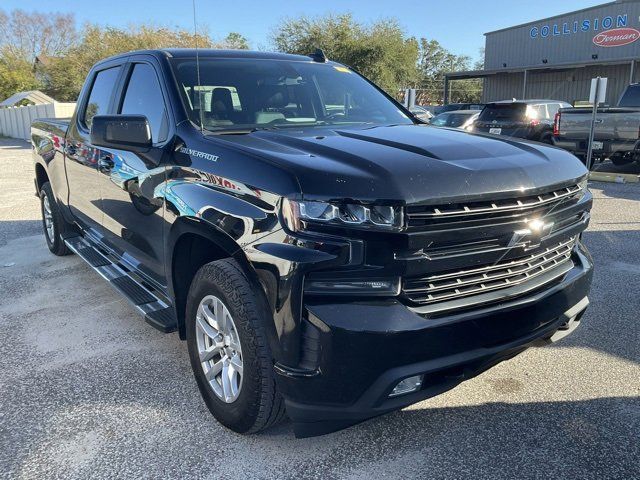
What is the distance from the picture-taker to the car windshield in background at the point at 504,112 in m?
13.5

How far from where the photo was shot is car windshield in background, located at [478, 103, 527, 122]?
1349 centimetres

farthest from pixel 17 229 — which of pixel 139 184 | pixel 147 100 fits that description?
pixel 139 184

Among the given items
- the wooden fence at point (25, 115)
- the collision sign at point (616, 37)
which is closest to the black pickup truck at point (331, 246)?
the wooden fence at point (25, 115)

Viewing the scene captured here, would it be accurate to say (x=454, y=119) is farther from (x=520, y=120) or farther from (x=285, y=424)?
(x=285, y=424)

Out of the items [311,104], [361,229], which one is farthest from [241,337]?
[311,104]

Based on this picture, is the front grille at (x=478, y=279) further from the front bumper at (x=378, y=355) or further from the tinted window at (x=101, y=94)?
the tinted window at (x=101, y=94)

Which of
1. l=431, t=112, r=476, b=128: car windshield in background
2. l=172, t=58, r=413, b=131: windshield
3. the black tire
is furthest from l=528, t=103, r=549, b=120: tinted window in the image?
the black tire

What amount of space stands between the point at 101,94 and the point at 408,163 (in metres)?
3.17

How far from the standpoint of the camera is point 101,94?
14.7ft

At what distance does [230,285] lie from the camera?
2.43 meters

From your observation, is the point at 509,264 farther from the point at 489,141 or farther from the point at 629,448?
the point at 629,448

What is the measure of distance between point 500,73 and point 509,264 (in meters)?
35.0

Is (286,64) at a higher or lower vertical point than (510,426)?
higher

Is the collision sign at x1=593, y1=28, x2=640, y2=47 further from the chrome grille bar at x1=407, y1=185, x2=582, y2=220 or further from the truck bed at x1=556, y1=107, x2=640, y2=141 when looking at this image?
the chrome grille bar at x1=407, y1=185, x2=582, y2=220
